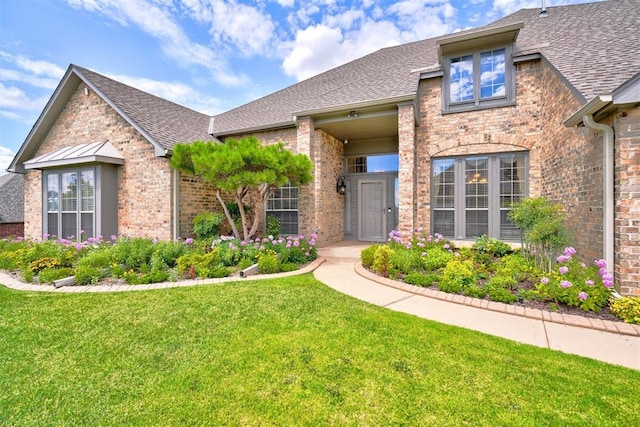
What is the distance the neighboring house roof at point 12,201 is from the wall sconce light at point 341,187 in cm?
1605

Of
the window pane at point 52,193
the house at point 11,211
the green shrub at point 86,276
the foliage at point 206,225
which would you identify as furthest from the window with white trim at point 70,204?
the house at point 11,211

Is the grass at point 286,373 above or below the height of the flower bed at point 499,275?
below

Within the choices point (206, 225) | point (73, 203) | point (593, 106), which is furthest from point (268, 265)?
point (73, 203)

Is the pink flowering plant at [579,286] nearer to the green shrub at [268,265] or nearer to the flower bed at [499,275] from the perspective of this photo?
the flower bed at [499,275]

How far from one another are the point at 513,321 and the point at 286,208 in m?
7.28

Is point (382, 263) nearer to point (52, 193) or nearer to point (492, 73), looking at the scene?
point (492, 73)

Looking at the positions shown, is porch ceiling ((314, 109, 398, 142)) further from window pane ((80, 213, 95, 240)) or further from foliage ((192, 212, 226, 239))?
window pane ((80, 213, 95, 240))

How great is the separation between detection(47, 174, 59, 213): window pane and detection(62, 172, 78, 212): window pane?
0.40 metres

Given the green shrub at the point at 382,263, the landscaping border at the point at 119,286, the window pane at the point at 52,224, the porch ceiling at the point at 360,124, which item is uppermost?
the porch ceiling at the point at 360,124

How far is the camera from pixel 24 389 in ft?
7.69

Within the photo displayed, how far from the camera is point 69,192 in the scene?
9.52 m

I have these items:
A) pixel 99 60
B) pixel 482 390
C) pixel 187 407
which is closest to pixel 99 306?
pixel 187 407

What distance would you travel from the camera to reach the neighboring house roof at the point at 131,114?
8680mm

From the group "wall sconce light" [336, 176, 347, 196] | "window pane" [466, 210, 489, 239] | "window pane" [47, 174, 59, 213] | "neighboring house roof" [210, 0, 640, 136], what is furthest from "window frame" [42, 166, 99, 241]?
"window pane" [466, 210, 489, 239]
